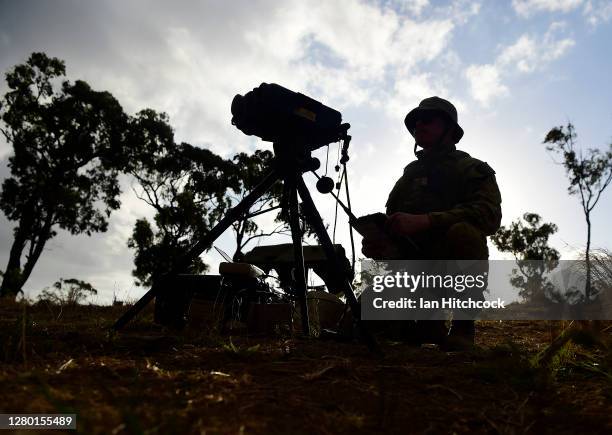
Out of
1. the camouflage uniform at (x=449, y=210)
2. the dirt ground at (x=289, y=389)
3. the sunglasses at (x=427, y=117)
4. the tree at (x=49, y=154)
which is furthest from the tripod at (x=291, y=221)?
the tree at (x=49, y=154)

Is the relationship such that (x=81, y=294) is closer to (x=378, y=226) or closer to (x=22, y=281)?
(x=378, y=226)

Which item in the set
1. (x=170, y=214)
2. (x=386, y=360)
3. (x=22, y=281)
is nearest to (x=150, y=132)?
(x=170, y=214)

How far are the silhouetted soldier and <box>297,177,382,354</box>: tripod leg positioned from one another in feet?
1.87

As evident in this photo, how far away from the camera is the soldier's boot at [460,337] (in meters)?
2.80

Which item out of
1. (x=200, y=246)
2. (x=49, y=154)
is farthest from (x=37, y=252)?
(x=200, y=246)

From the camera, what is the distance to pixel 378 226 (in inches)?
118

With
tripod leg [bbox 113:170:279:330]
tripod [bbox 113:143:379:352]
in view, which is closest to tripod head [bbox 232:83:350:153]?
tripod [bbox 113:143:379:352]

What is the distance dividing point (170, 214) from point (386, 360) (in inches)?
813

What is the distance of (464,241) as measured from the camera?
3.12 meters

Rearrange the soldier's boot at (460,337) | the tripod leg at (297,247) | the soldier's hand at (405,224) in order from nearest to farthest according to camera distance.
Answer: the soldier's boot at (460,337)
the soldier's hand at (405,224)
the tripod leg at (297,247)

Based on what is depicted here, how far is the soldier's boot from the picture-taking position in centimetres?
280

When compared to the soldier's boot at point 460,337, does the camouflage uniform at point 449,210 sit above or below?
above

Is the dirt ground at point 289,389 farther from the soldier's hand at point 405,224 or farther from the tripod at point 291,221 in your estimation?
the soldier's hand at point 405,224

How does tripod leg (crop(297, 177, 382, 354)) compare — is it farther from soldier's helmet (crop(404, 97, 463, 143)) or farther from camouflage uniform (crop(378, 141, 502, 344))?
soldier's helmet (crop(404, 97, 463, 143))
